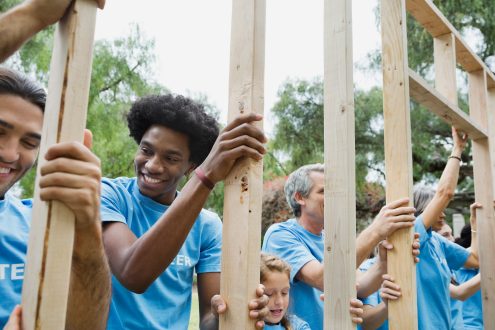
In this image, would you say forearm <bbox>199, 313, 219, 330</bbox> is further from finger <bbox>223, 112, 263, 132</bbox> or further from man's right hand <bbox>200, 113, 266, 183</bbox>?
finger <bbox>223, 112, 263, 132</bbox>

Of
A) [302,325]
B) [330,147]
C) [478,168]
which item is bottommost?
[302,325]

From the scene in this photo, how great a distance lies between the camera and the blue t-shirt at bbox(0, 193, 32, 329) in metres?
1.29

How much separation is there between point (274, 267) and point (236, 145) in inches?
39.5

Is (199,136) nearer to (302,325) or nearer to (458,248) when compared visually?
(302,325)

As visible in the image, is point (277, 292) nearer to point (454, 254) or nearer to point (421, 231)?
point (421, 231)

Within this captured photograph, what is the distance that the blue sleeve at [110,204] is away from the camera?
1.59m

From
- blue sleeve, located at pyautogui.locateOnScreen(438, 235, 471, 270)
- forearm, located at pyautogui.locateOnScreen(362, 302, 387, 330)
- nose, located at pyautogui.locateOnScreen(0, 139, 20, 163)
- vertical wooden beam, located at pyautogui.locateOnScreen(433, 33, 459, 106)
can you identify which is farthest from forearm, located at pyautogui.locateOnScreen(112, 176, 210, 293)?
blue sleeve, located at pyautogui.locateOnScreen(438, 235, 471, 270)

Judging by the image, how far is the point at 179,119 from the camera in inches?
77.7

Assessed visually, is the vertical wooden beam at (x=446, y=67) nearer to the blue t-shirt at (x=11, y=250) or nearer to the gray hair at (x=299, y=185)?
the gray hair at (x=299, y=185)

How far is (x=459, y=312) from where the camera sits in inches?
126

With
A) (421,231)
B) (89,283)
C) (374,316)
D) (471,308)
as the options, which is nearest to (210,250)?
(89,283)

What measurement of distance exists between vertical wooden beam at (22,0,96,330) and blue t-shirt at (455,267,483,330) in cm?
355

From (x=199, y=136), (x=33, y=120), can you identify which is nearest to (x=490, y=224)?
(x=199, y=136)

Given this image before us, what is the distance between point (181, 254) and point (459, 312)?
7.24 ft
